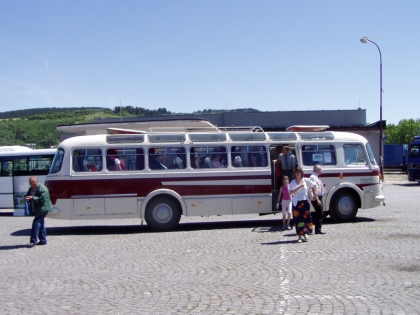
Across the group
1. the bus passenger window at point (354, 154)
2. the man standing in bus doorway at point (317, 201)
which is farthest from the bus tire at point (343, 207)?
the man standing in bus doorway at point (317, 201)

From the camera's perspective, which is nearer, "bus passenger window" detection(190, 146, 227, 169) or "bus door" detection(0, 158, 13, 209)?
"bus passenger window" detection(190, 146, 227, 169)

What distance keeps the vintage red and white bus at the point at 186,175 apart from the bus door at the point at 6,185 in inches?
357

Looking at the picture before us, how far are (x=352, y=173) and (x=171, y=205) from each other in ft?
18.0

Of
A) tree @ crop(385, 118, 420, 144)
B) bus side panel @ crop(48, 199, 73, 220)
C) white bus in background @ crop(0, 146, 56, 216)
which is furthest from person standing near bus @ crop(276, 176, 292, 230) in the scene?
tree @ crop(385, 118, 420, 144)

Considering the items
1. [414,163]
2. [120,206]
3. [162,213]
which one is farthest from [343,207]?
[414,163]

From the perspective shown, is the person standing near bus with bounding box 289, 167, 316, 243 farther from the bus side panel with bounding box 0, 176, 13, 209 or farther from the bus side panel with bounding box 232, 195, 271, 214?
the bus side panel with bounding box 0, 176, 13, 209

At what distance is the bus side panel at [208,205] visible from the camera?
582 inches

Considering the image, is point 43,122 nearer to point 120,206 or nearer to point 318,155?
point 120,206

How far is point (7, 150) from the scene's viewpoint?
23.8 metres

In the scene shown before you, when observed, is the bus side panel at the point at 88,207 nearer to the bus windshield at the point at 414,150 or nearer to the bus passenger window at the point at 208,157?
the bus passenger window at the point at 208,157

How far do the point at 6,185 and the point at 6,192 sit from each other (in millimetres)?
309

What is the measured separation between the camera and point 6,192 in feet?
74.6

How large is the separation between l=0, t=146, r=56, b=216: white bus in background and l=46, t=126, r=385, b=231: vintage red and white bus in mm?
8617

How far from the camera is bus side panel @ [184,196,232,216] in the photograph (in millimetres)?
14773
